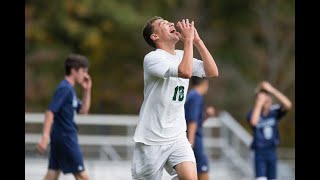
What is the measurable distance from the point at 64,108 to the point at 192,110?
72.8 inches

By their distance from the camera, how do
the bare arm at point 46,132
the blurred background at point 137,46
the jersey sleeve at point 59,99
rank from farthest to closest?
the blurred background at point 137,46, the jersey sleeve at point 59,99, the bare arm at point 46,132

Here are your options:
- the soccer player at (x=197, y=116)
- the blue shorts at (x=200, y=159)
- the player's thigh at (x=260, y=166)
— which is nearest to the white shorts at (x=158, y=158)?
the soccer player at (x=197, y=116)

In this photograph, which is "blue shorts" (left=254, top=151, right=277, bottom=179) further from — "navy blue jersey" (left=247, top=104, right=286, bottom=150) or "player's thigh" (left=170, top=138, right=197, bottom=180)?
"player's thigh" (left=170, top=138, right=197, bottom=180)

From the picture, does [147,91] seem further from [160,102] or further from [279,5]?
[279,5]

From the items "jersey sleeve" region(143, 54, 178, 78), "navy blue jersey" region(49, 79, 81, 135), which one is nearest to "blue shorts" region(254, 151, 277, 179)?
"navy blue jersey" region(49, 79, 81, 135)

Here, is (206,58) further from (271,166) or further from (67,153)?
(271,166)

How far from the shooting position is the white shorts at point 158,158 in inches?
387

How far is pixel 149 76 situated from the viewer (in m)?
9.91

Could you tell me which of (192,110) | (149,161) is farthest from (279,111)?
(149,161)

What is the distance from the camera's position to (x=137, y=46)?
31594mm

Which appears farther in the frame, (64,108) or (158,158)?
(64,108)

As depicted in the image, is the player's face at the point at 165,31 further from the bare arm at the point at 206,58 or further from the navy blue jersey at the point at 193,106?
the navy blue jersey at the point at 193,106

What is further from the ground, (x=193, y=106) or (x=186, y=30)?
(x=186, y=30)

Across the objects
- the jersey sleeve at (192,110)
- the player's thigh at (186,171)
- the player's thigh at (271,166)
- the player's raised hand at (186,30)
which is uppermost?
the player's raised hand at (186,30)
